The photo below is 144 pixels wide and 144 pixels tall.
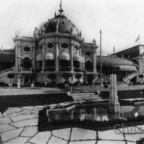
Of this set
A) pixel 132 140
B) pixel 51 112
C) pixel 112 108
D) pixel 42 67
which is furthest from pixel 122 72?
pixel 132 140

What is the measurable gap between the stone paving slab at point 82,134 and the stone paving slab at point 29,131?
1.84 m

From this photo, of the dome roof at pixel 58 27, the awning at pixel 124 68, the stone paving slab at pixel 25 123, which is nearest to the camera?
the stone paving slab at pixel 25 123

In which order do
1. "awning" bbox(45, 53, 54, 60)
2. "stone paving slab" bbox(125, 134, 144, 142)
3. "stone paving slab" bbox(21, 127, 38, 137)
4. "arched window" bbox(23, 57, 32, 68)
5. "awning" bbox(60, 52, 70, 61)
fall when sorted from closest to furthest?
1. "stone paving slab" bbox(125, 134, 144, 142)
2. "stone paving slab" bbox(21, 127, 38, 137)
3. "awning" bbox(45, 53, 54, 60)
4. "awning" bbox(60, 52, 70, 61)
5. "arched window" bbox(23, 57, 32, 68)

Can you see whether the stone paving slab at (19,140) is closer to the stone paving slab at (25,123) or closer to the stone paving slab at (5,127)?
the stone paving slab at (5,127)

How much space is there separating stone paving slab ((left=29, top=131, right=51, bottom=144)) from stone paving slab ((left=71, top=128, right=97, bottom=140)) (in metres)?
1.10

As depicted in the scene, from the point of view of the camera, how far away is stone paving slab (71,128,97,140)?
5.74 metres

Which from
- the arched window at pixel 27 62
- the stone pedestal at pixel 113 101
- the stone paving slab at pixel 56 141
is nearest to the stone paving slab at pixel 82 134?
the stone paving slab at pixel 56 141

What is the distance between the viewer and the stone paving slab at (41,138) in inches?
214

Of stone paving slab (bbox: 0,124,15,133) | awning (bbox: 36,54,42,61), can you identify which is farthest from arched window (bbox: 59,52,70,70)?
stone paving slab (bbox: 0,124,15,133)

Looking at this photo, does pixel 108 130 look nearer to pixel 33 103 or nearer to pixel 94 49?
pixel 33 103

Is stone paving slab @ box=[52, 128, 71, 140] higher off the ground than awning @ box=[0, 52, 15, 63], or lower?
lower

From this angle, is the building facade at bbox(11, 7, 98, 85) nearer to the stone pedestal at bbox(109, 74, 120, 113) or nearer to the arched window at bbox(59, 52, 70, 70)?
the arched window at bbox(59, 52, 70, 70)

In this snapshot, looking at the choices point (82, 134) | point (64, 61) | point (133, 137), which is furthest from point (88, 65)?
point (133, 137)

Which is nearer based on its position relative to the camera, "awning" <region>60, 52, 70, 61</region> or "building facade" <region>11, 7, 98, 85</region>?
"awning" <region>60, 52, 70, 61</region>
